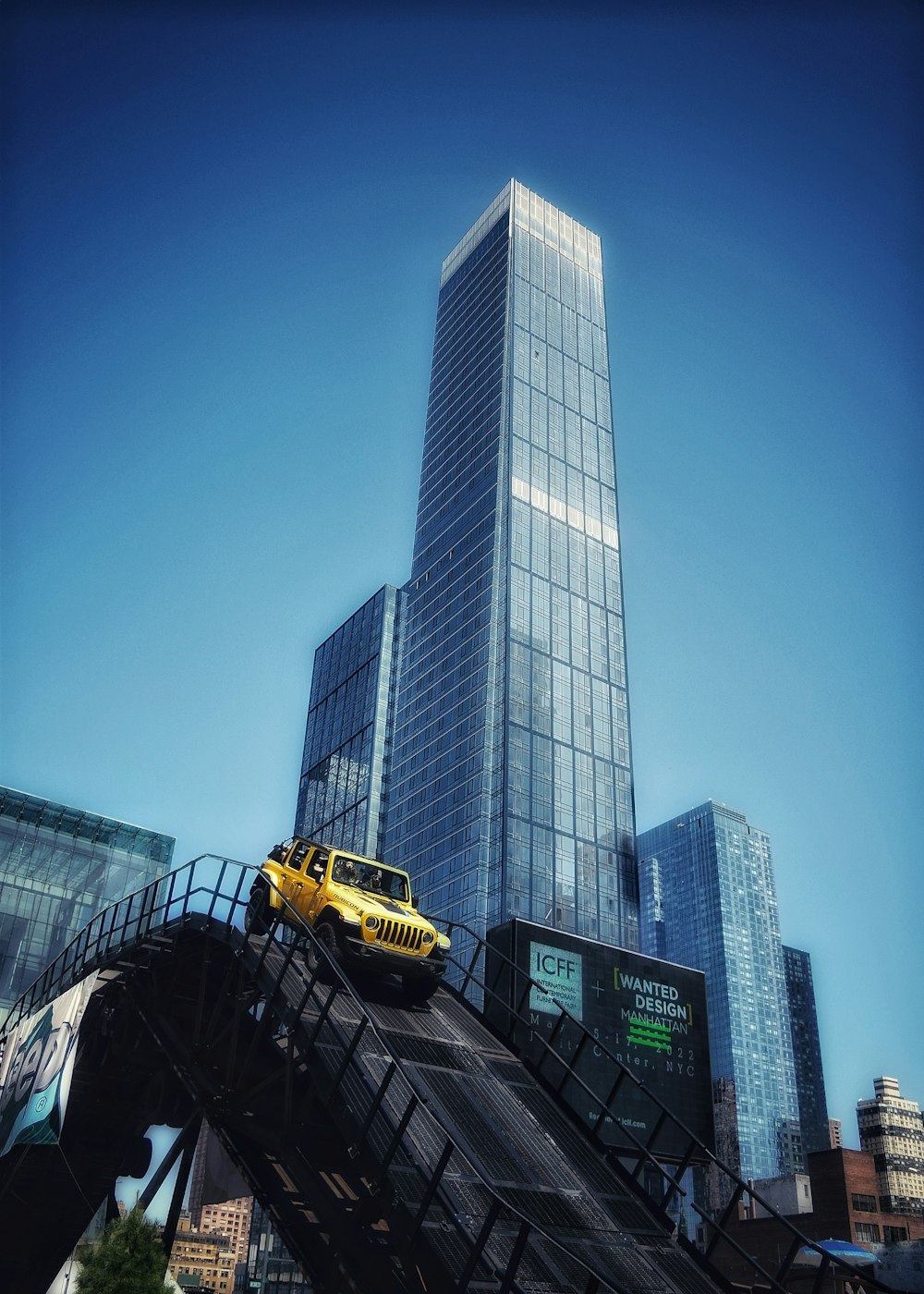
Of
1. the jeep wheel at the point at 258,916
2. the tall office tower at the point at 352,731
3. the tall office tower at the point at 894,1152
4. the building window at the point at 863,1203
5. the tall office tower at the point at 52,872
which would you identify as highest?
the tall office tower at the point at 352,731

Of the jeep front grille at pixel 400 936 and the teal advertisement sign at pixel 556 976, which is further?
the teal advertisement sign at pixel 556 976

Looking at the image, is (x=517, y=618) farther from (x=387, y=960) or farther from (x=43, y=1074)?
(x=387, y=960)

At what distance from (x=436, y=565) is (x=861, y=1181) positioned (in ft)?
297

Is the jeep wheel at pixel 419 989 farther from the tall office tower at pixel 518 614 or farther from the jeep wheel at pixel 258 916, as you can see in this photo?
the tall office tower at pixel 518 614

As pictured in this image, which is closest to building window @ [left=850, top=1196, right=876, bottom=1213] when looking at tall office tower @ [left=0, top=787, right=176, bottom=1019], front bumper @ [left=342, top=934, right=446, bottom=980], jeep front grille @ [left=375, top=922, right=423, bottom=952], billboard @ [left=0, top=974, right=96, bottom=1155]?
tall office tower @ [left=0, top=787, right=176, bottom=1019]

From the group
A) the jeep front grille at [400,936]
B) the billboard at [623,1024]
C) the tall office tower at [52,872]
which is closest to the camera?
→ the jeep front grille at [400,936]

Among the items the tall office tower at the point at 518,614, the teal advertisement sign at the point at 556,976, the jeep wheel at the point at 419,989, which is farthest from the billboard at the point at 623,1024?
the tall office tower at the point at 518,614

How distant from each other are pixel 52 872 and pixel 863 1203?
82914mm

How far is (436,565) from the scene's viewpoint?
146500 millimetres

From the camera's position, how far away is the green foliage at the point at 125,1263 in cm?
4312

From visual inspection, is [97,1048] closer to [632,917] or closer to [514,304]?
[632,917]

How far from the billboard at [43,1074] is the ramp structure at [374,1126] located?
44.2 inches

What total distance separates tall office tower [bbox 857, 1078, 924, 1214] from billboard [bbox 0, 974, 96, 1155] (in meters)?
87.4

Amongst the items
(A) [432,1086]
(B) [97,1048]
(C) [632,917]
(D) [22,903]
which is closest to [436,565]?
(C) [632,917]
